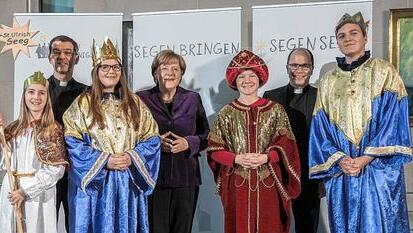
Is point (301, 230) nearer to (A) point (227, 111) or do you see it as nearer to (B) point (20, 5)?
(A) point (227, 111)

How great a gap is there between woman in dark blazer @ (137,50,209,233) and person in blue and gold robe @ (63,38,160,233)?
16 cm

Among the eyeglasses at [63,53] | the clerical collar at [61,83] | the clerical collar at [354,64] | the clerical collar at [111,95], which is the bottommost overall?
the clerical collar at [111,95]

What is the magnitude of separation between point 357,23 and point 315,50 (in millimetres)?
743

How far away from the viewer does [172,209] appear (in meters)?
3.08

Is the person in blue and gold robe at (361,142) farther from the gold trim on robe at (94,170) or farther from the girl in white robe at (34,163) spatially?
the girl in white robe at (34,163)

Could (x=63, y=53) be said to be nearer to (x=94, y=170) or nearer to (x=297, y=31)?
(x=94, y=170)

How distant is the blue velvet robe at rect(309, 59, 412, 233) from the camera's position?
266 centimetres

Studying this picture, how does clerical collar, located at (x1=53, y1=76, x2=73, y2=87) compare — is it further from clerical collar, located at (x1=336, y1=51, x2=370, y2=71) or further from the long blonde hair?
clerical collar, located at (x1=336, y1=51, x2=370, y2=71)

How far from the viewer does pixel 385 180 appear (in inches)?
105

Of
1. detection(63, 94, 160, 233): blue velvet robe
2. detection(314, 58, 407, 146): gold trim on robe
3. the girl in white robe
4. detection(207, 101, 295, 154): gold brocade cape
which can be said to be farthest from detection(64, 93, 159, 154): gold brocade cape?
detection(314, 58, 407, 146): gold trim on robe

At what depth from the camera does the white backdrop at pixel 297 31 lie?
3.58 m

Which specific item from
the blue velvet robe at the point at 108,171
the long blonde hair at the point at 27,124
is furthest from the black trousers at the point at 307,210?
the long blonde hair at the point at 27,124

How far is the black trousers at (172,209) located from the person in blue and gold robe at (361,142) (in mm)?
696

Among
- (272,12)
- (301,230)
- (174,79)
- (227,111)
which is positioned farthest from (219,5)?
(301,230)
